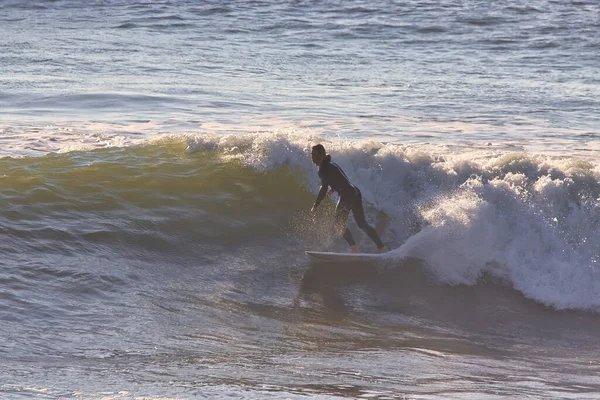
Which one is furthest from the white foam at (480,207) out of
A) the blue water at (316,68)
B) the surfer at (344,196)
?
the blue water at (316,68)

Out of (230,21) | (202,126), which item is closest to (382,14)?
(230,21)

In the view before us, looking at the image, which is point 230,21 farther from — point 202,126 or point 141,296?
point 141,296

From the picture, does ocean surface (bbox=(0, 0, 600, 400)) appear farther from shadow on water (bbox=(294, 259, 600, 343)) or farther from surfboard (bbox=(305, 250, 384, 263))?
surfboard (bbox=(305, 250, 384, 263))

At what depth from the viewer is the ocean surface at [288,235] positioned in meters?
7.32

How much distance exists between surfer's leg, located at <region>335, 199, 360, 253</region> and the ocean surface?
30 cm

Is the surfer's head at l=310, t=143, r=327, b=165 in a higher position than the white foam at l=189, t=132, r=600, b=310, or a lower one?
higher

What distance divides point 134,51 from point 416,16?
1236cm

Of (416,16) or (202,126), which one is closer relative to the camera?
(202,126)

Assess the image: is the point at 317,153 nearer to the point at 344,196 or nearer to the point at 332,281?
the point at 344,196

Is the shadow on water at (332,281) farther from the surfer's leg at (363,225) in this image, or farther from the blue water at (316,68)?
the blue water at (316,68)

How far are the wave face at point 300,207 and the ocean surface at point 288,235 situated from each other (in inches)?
1.4

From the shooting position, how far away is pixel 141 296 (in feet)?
30.7

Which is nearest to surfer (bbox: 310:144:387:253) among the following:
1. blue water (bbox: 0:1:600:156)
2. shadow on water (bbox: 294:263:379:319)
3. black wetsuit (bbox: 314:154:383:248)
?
black wetsuit (bbox: 314:154:383:248)

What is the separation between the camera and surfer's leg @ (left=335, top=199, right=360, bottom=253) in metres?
11.1
